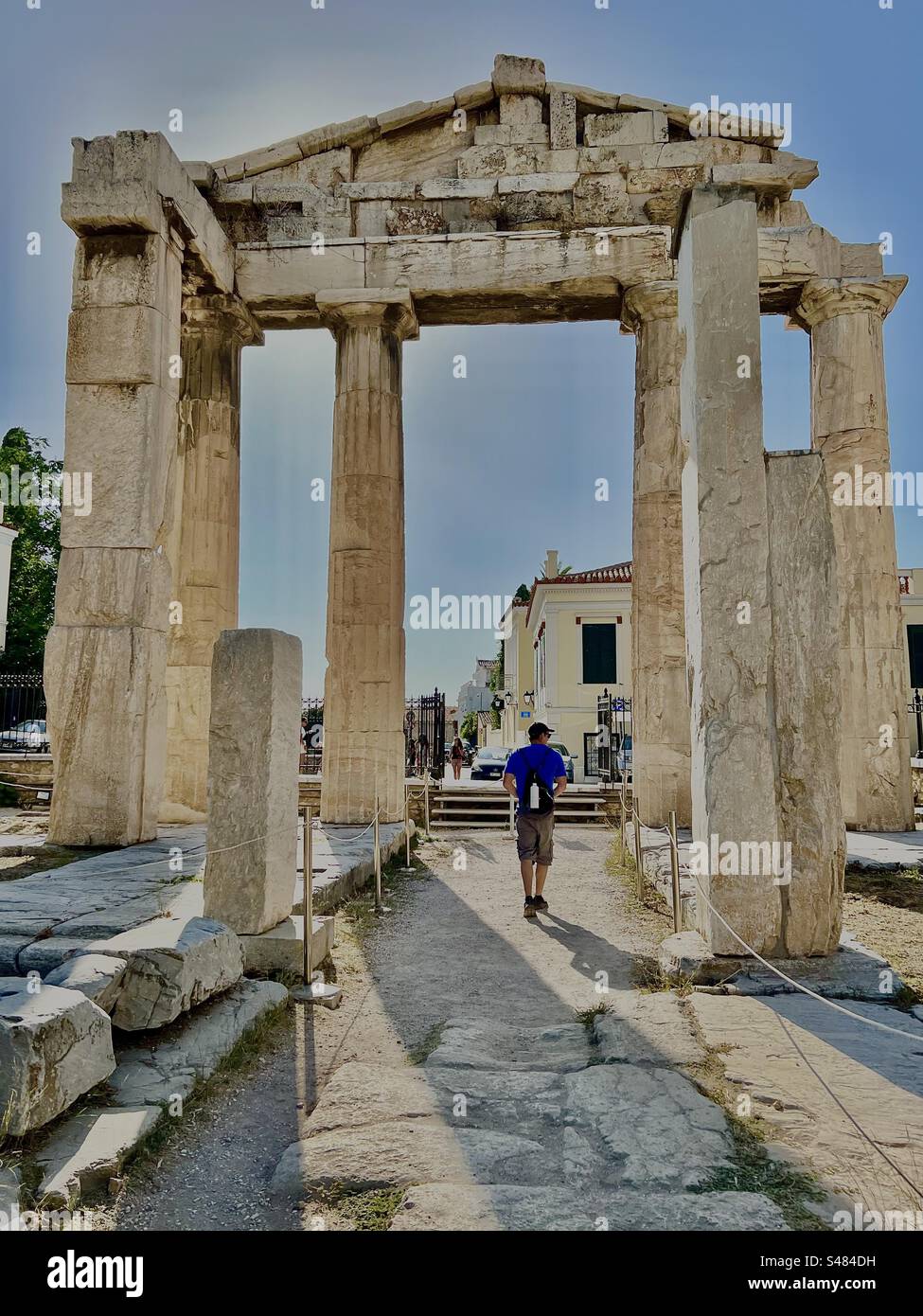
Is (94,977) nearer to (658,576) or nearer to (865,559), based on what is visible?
(658,576)

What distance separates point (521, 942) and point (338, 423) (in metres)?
7.25

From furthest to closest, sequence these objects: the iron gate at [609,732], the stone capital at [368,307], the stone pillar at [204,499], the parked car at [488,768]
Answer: the parked car at [488,768]
the iron gate at [609,732]
the stone capital at [368,307]
the stone pillar at [204,499]

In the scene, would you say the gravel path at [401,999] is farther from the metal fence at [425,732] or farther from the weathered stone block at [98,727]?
the metal fence at [425,732]

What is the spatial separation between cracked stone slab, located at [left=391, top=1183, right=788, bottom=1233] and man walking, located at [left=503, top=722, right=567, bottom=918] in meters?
5.08

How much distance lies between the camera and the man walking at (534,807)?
7816 millimetres

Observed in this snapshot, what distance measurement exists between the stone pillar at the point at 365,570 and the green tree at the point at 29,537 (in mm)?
21599

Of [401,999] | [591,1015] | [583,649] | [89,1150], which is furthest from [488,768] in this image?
[89,1150]

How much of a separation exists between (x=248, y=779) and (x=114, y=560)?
13.3ft

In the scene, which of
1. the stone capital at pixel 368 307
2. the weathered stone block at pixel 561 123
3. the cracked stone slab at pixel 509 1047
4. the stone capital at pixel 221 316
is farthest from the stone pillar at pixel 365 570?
the cracked stone slab at pixel 509 1047

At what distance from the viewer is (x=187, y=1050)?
3.95m

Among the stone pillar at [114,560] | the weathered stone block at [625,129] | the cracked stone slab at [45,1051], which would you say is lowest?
the cracked stone slab at [45,1051]

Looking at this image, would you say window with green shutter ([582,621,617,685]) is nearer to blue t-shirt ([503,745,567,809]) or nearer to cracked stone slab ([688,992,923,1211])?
blue t-shirt ([503,745,567,809])
